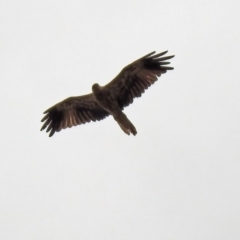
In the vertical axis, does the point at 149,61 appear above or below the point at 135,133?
above

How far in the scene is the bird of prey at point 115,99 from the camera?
80.6 feet

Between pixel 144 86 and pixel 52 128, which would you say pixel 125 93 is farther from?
pixel 52 128

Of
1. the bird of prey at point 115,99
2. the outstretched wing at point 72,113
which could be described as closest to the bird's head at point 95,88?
the bird of prey at point 115,99

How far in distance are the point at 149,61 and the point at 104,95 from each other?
182 centimetres

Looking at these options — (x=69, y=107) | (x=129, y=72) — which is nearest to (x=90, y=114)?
(x=69, y=107)

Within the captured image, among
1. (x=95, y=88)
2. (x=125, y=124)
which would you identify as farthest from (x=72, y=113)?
(x=125, y=124)

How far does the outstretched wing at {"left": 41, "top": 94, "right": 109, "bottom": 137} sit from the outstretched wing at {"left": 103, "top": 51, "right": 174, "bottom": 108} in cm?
116

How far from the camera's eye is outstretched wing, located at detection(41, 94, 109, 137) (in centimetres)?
2630

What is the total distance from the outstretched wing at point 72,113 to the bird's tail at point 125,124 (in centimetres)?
134

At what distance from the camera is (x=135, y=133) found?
2433 centimetres

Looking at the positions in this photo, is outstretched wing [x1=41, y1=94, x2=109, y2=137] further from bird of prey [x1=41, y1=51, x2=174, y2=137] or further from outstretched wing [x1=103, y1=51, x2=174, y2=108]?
outstretched wing [x1=103, y1=51, x2=174, y2=108]

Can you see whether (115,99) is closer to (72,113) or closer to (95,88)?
(95,88)

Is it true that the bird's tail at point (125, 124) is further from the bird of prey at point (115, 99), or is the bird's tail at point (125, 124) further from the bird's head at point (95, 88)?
the bird's head at point (95, 88)

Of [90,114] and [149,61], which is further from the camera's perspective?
[90,114]
